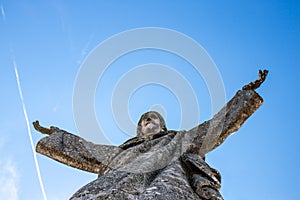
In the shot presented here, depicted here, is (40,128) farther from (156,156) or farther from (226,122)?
(226,122)

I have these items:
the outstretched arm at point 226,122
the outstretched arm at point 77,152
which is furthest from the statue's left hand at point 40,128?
the outstretched arm at point 226,122

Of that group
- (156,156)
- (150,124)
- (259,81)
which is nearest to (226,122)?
(259,81)

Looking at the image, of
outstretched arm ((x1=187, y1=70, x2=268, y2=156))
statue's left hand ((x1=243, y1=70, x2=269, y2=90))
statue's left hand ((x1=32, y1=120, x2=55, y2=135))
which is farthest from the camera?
statue's left hand ((x1=32, y1=120, x2=55, y2=135))

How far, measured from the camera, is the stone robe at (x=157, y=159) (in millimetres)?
3674

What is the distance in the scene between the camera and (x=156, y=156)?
454 centimetres

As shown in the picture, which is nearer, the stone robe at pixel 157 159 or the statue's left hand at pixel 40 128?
the stone robe at pixel 157 159

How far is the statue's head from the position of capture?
6.26 meters

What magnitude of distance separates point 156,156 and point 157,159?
61 millimetres

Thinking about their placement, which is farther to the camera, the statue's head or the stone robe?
the statue's head

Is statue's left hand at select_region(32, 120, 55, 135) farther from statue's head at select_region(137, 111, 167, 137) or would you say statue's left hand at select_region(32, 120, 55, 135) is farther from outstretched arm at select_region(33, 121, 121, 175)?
statue's head at select_region(137, 111, 167, 137)

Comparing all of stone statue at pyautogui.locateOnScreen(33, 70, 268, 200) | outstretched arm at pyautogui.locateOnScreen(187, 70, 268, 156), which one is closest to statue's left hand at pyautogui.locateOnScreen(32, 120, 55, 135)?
stone statue at pyautogui.locateOnScreen(33, 70, 268, 200)

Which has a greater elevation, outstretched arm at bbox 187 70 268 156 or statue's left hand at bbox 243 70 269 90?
statue's left hand at bbox 243 70 269 90

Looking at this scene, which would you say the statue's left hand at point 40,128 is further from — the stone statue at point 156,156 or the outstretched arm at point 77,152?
the outstretched arm at point 77,152

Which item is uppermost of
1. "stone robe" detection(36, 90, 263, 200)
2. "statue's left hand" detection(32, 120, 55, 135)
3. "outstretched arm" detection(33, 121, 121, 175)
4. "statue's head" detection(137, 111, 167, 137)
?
"statue's left hand" detection(32, 120, 55, 135)
